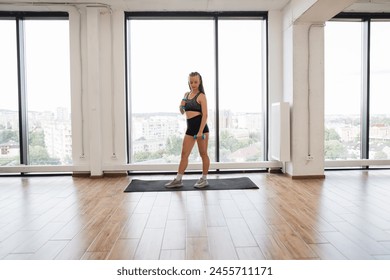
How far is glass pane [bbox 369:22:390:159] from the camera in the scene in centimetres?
619

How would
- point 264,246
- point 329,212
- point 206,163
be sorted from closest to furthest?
point 264,246, point 329,212, point 206,163

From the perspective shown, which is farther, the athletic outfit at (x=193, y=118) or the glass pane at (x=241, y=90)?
the glass pane at (x=241, y=90)

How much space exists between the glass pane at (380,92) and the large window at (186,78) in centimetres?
197

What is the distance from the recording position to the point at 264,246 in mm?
2523

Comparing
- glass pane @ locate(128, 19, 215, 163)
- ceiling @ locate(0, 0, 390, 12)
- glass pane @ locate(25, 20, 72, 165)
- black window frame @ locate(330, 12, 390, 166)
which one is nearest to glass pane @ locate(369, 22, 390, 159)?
black window frame @ locate(330, 12, 390, 166)

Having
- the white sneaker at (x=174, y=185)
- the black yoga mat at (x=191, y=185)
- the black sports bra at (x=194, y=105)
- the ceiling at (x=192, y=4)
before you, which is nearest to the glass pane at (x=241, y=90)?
the ceiling at (x=192, y=4)

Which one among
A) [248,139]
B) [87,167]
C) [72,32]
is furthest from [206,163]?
[72,32]

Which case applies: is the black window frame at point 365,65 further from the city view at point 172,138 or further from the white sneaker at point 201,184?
the white sneaker at point 201,184

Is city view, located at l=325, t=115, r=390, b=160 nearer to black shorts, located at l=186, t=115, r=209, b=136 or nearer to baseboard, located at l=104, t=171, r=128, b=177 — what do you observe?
black shorts, located at l=186, t=115, r=209, b=136

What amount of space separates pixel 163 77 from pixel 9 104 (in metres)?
2.63

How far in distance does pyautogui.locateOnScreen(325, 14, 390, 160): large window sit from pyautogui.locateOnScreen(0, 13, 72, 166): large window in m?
4.53

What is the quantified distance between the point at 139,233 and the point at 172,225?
326mm

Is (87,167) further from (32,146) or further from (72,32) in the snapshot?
(72,32)

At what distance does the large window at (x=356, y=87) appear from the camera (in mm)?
6117
